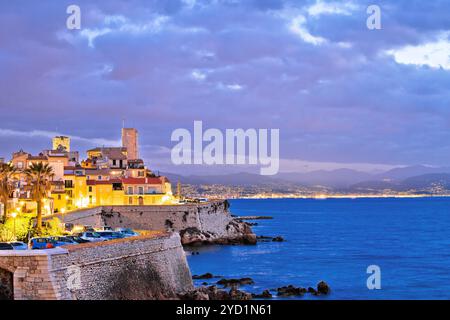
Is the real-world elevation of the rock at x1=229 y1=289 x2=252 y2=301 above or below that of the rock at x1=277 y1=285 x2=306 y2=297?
above

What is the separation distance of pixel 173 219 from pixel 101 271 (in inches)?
1823

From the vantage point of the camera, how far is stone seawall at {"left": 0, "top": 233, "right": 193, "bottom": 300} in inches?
1022

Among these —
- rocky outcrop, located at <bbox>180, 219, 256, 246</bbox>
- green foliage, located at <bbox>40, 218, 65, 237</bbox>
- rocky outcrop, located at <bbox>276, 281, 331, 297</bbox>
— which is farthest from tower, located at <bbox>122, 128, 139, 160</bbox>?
rocky outcrop, located at <bbox>276, 281, 331, 297</bbox>

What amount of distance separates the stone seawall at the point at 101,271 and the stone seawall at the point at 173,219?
30713 millimetres

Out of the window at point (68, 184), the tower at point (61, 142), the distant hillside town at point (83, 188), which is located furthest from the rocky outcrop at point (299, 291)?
the tower at point (61, 142)

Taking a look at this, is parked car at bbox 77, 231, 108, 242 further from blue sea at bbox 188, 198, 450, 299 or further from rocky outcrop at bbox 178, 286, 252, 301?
blue sea at bbox 188, 198, 450, 299

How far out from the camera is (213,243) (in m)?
81.1

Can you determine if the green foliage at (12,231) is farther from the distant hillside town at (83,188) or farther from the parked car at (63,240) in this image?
the distant hillside town at (83,188)

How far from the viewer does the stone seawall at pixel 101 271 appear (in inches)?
1022

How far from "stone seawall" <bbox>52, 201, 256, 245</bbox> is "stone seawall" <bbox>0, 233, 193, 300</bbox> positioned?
30.7 metres

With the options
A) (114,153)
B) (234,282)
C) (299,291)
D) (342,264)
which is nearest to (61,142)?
(114,153)

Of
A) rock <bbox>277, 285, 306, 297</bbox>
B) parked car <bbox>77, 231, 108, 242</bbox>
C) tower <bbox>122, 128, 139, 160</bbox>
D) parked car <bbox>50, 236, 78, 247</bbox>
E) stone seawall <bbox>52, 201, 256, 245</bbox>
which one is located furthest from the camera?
tower <bbox>122, 128, 139, 160</bbox>

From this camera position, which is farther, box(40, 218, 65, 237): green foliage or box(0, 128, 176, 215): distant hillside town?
box(0, 128, 176, 215): distant hillside town
